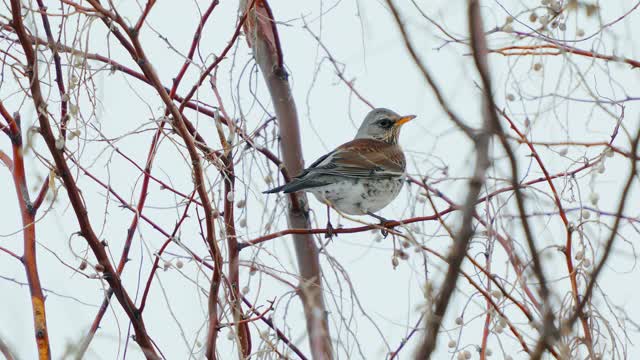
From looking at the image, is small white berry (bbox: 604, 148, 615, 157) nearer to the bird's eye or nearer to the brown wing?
the brown wing

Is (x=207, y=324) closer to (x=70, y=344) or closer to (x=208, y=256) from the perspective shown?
(x=208, y=256)

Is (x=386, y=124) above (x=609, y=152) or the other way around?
above

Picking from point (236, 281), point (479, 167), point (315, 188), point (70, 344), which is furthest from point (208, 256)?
point (479, 167)

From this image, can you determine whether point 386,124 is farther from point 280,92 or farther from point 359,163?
point 280,92

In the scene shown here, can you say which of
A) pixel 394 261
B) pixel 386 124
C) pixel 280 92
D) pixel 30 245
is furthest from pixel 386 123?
pixel 30 245

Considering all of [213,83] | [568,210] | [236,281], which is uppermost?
[213,83]

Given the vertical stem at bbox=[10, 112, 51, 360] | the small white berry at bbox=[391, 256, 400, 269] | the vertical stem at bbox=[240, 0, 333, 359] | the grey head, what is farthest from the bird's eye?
the vertical stem at bbox=[10, 112, 51, 360]

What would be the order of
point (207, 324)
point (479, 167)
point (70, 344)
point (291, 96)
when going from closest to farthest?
point (479, 167), point (70, 344), point (207, 324), point (291, 96)

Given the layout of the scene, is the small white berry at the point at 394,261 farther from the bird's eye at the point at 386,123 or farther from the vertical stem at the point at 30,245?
the bird's eye at the point at 386,123

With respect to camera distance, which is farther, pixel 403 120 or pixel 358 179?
pixel 403 120

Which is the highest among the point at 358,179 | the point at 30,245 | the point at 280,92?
the point at 358,179

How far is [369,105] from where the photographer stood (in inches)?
149

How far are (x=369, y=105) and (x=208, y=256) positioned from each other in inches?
38.3


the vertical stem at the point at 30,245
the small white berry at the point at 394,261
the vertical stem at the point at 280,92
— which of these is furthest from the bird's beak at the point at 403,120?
the vertical stem at the point at 30,245
